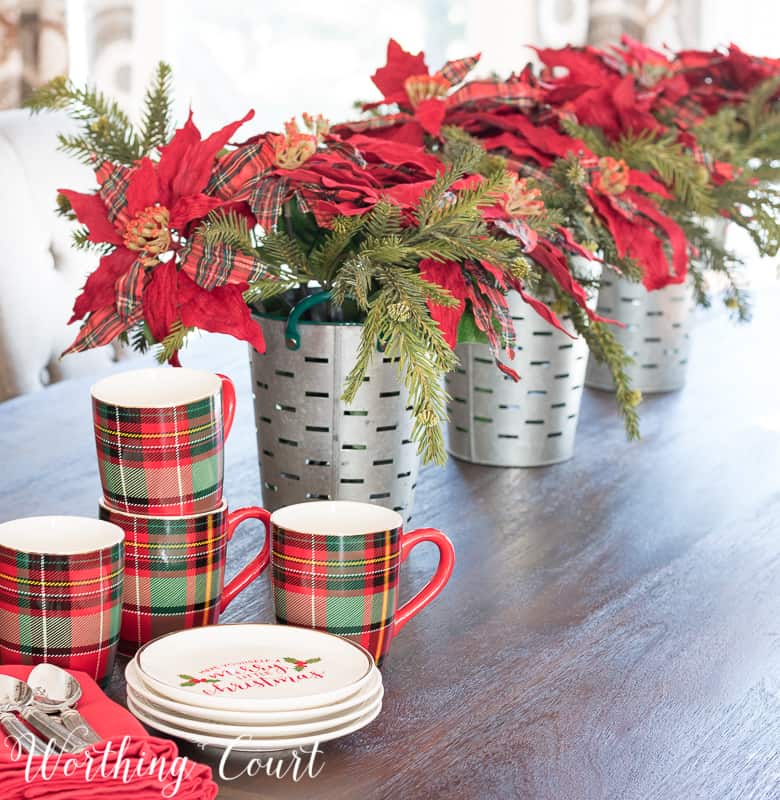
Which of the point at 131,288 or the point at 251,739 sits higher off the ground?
the point at 131,288

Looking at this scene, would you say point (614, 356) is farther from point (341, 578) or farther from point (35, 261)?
point (35, 261)

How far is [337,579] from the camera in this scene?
0.65 meters

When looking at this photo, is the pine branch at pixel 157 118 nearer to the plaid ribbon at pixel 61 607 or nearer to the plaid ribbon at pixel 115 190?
the plaid ribbon at pixel 115 190

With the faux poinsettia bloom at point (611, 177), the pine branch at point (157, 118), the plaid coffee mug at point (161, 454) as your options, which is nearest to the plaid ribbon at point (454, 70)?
the faux poinsettia bloom at point (611, 177)

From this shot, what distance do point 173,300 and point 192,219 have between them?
6 centimetres

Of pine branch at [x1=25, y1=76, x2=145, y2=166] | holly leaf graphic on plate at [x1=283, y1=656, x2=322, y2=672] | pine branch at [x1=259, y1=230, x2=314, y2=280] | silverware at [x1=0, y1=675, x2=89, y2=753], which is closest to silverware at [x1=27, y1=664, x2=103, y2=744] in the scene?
silverware at [x1=0, y1=675, x2=89, y2=753]

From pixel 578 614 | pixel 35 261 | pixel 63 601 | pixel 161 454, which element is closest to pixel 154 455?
pixel 161 454

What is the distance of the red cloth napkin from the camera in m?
0.51

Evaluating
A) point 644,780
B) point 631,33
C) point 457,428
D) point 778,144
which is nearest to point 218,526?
point 644,780

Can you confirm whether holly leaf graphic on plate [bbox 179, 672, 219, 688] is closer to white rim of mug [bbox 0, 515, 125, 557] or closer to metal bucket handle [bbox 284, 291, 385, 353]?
white rim of mug [bbox 0, 515, 125, 557]

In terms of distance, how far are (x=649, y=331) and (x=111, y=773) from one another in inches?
38.2

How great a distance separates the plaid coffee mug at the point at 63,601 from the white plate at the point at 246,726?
62 millimetres

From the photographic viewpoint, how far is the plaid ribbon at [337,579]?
2.13ft

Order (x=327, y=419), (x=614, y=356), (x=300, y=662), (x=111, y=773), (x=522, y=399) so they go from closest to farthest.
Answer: (x=111, y=773) < (x=300, y=662) < (x=327, y=419) < (x=614, y=356) < (x=522, y=399)
